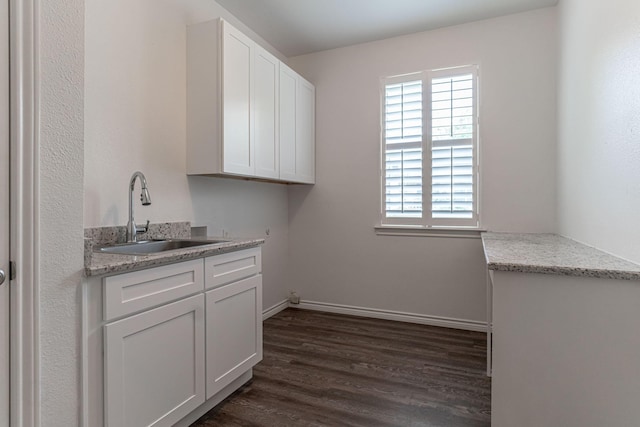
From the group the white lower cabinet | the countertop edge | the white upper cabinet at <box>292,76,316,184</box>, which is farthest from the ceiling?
the countertop edge

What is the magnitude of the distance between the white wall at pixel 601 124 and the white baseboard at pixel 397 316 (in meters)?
1.17

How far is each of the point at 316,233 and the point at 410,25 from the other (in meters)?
2.22

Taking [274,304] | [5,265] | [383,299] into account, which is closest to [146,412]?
[5,265]

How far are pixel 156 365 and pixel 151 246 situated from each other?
0.80 m

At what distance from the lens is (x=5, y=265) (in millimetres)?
1109

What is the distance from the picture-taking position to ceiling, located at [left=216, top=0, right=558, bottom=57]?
281 centimetres

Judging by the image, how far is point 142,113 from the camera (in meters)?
2.17

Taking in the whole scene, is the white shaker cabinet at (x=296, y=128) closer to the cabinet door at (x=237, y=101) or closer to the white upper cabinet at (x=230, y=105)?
the white upper cabinet at (x=230, y=105)

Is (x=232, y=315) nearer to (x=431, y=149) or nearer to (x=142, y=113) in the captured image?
(x=142, y=113)

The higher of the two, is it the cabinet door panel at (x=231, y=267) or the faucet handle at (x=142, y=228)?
the faucet handle at (x=142, y=228)

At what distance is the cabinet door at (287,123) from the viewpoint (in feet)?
10.2

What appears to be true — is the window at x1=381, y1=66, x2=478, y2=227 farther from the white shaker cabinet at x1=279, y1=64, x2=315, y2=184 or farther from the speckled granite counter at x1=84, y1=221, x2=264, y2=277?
the speckled granite counter at x1=84, y1=221, x2=264, y2=277

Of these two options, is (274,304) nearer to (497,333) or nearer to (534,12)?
(497,333)

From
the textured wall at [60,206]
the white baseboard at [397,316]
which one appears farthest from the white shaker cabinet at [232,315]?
the white baseboard at [397,316]
